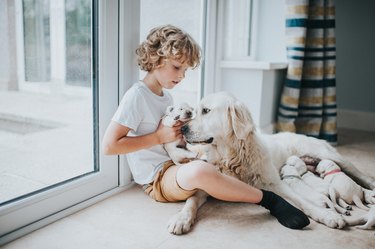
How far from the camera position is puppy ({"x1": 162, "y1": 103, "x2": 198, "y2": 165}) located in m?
1.50

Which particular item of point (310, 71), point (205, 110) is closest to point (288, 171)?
point (205, 110)

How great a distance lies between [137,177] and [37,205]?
47 cm

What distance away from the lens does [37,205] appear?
1345 mm

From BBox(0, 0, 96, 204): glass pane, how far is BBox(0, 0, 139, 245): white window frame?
0.06 meters

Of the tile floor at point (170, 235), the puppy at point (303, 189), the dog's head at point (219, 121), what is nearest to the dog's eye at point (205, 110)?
the dog's head at point (219, 121)

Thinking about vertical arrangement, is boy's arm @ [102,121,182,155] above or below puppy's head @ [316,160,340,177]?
above

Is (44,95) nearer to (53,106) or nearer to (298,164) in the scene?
(53,106)

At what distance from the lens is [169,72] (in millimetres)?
1529

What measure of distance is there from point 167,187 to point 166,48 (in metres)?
0.62

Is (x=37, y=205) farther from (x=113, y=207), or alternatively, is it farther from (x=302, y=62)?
(x=302, y=62)

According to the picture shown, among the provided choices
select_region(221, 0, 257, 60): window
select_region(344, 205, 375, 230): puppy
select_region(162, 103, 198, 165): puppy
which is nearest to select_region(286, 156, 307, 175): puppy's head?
select_region(344, 205, 375, 230): puppy

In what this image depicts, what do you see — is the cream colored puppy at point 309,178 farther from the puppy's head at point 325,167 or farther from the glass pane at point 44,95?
the glass pane at point 44,95

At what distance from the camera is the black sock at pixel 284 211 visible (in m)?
1.35

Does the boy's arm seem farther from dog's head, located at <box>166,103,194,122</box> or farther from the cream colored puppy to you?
the cream colored puppy
